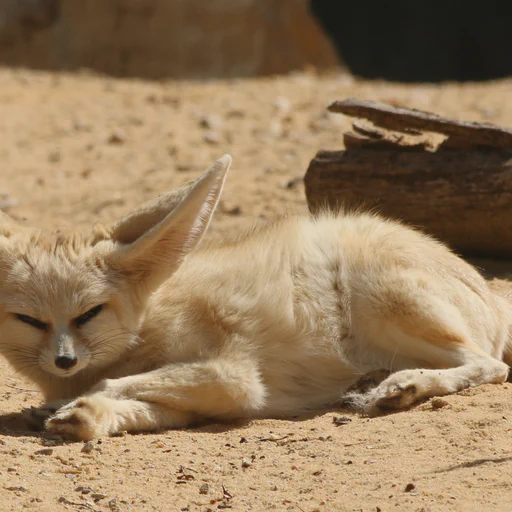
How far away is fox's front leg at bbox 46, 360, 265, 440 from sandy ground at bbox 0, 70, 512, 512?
0.27 ft

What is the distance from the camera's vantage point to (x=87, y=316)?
4.08 meters

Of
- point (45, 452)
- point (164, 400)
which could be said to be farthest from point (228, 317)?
point (45, 452)

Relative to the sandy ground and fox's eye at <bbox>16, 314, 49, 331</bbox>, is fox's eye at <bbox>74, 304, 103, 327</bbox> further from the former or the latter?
the sandy ground

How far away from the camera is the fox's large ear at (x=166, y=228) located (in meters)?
4.03

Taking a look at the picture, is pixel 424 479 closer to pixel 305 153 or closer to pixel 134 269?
pixel 134 269

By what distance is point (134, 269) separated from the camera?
166 inches

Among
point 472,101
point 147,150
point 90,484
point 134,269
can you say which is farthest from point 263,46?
point 90,484

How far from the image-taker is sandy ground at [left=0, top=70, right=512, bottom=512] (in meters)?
3.22

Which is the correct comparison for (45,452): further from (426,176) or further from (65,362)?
(426,176)

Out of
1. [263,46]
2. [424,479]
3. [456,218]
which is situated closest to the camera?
[424,479]

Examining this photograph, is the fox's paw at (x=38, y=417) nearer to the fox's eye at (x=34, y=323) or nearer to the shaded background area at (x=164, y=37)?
the fox's eye at (x=34, y=323)

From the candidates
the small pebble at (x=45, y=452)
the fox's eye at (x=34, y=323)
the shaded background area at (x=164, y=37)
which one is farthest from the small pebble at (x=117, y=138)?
the small pebble at (x=45, y=452)

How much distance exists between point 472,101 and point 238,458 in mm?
8237

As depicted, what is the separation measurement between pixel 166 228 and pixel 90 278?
0.42 metres
